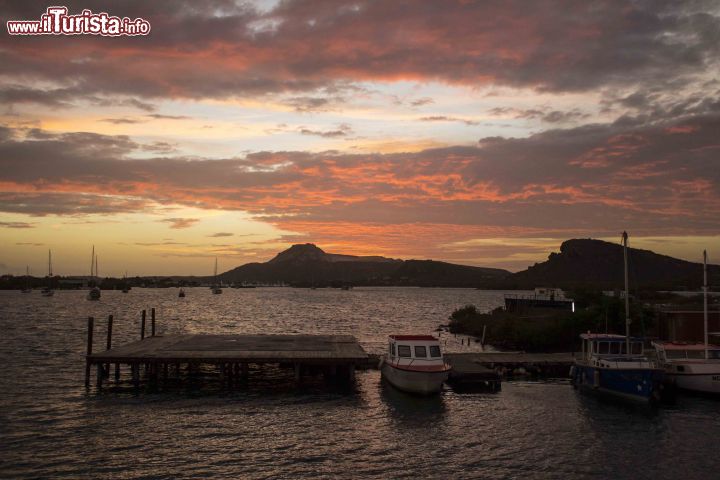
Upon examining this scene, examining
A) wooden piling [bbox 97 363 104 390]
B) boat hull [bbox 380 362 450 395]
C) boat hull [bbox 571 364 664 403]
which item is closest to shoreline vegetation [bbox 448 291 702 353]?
boat hull [bbox 571 364 664 403]

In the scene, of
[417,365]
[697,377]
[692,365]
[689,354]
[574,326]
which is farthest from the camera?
[574,326]

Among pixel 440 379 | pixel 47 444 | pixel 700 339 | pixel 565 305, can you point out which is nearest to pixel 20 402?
pixel 47 444

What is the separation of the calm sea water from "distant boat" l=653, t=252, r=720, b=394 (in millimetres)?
1539

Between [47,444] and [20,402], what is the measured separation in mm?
11302

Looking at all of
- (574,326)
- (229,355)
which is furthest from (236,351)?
A: (574,326)

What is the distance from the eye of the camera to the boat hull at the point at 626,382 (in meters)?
38.5

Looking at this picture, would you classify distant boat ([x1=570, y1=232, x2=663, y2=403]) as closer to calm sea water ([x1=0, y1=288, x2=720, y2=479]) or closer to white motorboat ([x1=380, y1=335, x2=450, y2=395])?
calm sea water ([x1=0, y1=288, x2=720, y2=479])

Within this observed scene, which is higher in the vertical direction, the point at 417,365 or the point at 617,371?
the point at 417,365

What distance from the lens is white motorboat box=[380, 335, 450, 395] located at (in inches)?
1566

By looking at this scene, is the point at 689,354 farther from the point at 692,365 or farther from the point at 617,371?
the point at 617,371

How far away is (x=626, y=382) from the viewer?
3969cm

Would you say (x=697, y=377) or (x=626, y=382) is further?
(x=697, y=377)

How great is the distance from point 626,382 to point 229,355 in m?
27.7

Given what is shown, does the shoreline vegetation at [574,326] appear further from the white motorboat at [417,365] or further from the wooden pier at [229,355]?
the wooden pier at [229,355]
